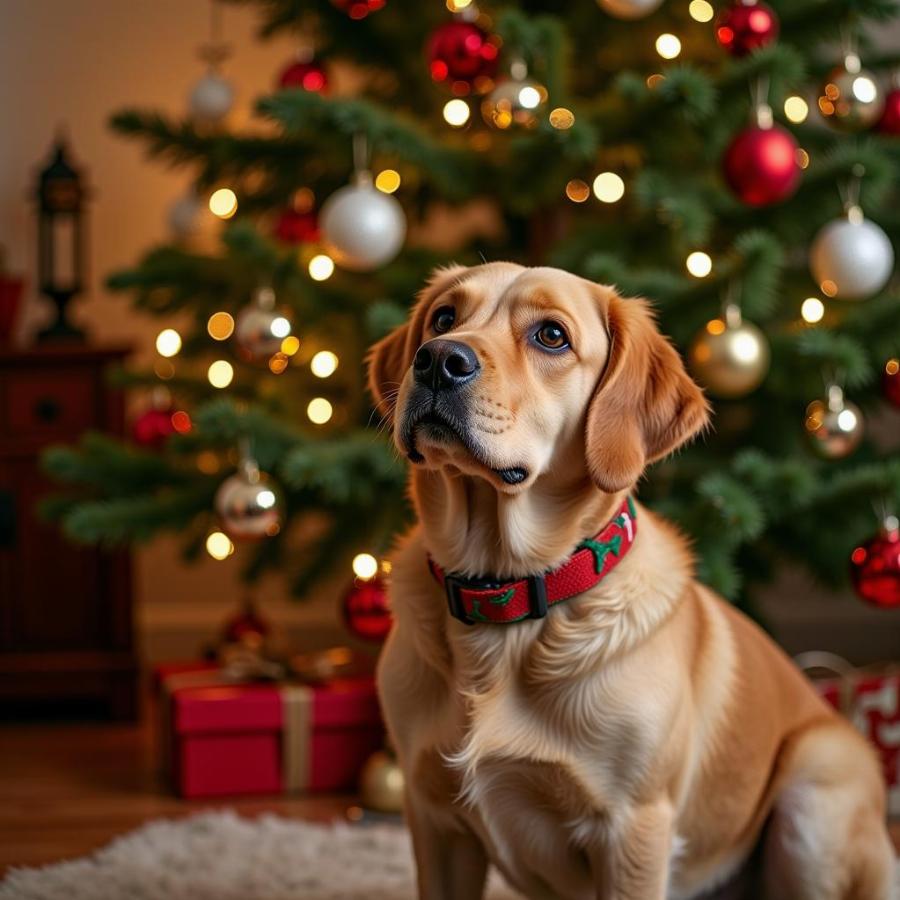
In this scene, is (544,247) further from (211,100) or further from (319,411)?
(211,100)

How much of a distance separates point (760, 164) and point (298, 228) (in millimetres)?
1057

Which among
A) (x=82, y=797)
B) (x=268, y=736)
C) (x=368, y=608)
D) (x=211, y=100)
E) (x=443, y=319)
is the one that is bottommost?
(x=82, y=797)

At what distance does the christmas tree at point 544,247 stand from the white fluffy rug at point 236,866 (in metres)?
0.51

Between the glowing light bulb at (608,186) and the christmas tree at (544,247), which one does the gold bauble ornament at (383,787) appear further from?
the glowing light bulb at (608,186)

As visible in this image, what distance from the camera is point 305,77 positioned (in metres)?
2.98

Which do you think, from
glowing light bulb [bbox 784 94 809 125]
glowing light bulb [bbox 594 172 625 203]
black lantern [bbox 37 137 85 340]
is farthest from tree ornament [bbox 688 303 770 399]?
→ black lantern [bbox 37 137 85 340]

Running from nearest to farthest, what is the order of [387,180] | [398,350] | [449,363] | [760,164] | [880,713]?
[449,363] → [398,350] → [760,164] → [880,713] → [387,180]

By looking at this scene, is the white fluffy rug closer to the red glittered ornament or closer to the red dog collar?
the red dog collar

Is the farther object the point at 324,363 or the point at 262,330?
the point at 324,363

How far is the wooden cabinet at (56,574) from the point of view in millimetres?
→ 3391

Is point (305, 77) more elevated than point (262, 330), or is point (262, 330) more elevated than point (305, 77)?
point (305, 77)

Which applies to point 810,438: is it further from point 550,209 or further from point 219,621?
point 219,621

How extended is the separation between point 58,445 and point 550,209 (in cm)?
133

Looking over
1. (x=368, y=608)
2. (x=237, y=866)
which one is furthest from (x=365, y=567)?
(x=237, y=866)
